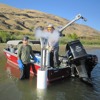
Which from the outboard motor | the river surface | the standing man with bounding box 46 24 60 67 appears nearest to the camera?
the river surface

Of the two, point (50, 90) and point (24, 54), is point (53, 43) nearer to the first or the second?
point (24, 54)

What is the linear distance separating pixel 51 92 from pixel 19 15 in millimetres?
175811

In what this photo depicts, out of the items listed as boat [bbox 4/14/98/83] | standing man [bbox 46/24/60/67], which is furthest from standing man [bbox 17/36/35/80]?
standing man [bbox 46/24/60/67]

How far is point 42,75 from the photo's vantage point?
36.4 ft

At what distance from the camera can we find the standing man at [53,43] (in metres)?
12.7

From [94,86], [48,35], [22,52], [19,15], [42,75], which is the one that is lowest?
[94,86]

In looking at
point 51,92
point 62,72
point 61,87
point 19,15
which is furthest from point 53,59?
point 19,15

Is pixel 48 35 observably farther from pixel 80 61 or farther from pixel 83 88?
pixel 83 88

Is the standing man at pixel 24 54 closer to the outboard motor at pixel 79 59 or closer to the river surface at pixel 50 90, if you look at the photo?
the river surface at pixel 50 90

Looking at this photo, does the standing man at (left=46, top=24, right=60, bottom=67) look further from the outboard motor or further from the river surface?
the river surface

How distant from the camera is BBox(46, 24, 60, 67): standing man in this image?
1265 centimetres

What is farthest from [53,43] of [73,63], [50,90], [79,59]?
[50,90]

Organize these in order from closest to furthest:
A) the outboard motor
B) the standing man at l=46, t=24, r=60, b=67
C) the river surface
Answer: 1. the river surface
2. the outboard motor
3. the standing man at l=46, t=24, r=60, b=67

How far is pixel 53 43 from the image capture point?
12984 millimetres
